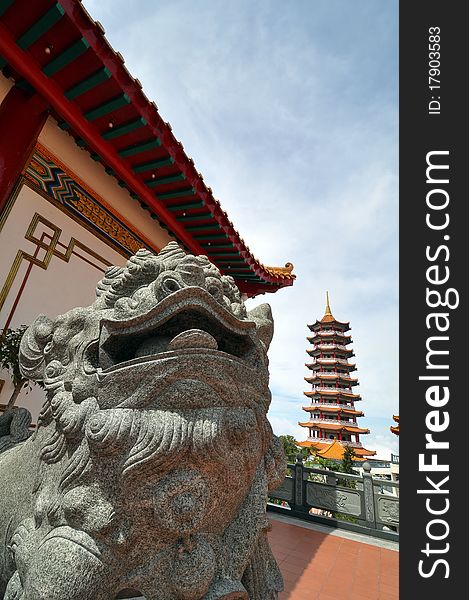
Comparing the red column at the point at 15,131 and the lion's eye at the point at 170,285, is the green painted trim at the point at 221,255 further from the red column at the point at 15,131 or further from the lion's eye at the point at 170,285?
the lion's eye at the point at 170,285

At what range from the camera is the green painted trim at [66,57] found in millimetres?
2775

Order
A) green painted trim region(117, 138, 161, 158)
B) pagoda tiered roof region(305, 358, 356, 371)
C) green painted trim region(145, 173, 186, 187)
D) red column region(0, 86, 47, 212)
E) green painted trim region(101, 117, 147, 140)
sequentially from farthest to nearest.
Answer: pagoda tiered roof region(305, 358, 356, 371) < green painted trim region(145, 173, 186, 187) < green painted trim region(117, 138, 161, 158) < green painted trim region(101, 117, 147, 140) < red column region(0, 86, 47, 212)

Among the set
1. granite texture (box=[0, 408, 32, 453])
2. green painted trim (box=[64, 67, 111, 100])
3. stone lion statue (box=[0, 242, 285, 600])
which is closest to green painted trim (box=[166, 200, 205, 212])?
green painted trim (box=[64, 67, 111, 100])

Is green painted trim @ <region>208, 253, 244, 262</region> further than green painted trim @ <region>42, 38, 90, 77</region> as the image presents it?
Yes

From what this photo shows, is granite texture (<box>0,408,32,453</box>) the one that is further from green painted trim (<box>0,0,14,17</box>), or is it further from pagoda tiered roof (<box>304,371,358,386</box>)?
pagoda tiered roof (<box>304,371,358,386</box>)

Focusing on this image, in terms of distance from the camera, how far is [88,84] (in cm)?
311

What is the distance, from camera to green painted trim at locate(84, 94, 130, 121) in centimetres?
326

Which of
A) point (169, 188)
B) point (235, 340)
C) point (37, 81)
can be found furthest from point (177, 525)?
point (169, 188)

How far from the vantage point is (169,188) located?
455cm

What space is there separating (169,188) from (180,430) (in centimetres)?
395

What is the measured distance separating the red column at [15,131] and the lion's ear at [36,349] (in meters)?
2.17

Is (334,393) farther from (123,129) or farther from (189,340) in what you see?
(189,340)

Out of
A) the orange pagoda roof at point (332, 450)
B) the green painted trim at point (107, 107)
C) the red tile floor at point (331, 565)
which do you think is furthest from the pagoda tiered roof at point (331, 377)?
the green painted trim at point (107, 107)

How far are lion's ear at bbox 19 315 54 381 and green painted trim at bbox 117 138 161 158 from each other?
2695mm
